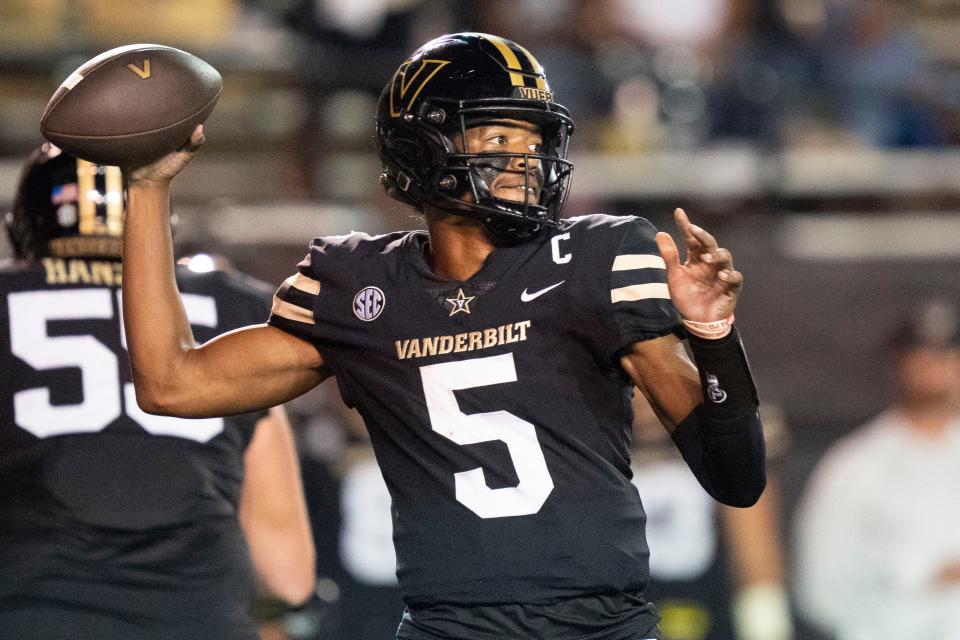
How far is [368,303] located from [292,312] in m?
0.17

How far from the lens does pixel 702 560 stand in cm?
588

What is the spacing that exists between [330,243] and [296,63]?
4484 millimetres

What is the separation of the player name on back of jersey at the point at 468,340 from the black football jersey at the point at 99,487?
781 millimetres

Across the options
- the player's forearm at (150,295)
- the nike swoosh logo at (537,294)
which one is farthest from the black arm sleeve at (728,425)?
the player's forearm at (150,295)

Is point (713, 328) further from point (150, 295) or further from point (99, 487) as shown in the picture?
point (99, 487)

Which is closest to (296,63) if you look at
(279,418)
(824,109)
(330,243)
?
(824,109)

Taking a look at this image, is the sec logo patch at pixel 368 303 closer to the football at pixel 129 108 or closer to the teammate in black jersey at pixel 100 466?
the football at pixel 129 108

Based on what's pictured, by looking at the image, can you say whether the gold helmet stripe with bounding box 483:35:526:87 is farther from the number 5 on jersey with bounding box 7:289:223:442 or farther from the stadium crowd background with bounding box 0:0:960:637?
the stadium crowd background with bounding box 0:0:960:637

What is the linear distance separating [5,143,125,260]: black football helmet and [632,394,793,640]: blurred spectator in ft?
9.63

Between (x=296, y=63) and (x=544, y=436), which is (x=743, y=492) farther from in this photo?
(x=296, y=63)

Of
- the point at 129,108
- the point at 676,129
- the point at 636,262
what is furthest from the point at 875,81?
the point at 129,108

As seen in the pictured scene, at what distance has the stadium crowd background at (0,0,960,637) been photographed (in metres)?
6.62

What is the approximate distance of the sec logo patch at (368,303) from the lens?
8.59 feet

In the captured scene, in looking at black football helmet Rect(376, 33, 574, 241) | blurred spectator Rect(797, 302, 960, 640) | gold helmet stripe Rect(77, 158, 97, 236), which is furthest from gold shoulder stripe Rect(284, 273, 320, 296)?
blurred spectator Rect(797, 302, 960, 640)
